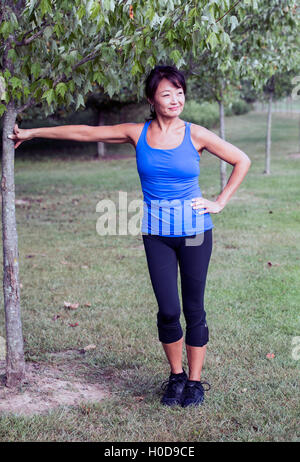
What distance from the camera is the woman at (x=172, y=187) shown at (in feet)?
11.7

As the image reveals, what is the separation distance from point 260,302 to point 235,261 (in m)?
1.81

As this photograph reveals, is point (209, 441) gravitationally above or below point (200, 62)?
below

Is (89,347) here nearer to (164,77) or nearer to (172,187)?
(172,187)

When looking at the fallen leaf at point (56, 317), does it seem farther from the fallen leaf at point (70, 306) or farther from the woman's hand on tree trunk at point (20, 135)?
the woman's hand on tree trunk at point (20, 135)

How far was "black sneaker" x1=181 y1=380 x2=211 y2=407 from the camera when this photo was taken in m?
3.83

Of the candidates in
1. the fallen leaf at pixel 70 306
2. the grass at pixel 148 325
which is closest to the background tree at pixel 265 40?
the grass at pixel 148 325

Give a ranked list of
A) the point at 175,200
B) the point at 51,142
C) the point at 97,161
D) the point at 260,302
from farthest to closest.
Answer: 1. the point at 51,142
2. the point at 97,161
3. the point at 260,302
4. the point at 175,200

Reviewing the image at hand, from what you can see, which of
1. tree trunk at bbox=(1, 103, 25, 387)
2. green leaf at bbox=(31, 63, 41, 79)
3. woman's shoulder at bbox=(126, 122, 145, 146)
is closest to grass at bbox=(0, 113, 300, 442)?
tree trunk at bbox=(1, 103, 25, 387)

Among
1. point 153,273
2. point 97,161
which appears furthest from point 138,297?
point 97,161

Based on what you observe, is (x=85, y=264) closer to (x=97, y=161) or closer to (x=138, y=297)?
(x=138, y=297)

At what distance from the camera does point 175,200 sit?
359 cm

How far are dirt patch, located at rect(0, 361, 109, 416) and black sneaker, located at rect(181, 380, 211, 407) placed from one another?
1.96ft

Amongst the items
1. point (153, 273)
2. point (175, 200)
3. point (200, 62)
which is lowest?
point (153, 273)

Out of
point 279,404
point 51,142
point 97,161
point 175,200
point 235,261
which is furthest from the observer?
point 51,142
